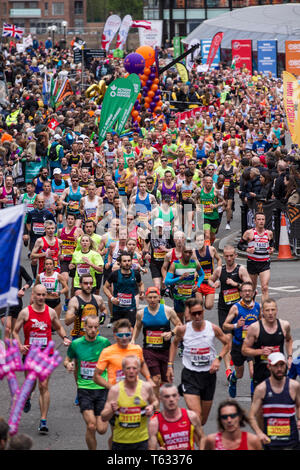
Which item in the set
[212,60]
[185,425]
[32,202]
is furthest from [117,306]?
[212,60]

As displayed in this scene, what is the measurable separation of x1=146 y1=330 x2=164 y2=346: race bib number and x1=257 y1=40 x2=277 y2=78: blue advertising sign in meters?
39.9

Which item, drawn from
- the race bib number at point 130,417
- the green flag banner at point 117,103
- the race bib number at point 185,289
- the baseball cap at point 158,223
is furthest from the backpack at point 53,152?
the race bib number at point 130,417

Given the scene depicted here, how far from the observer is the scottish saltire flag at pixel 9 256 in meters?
8.73

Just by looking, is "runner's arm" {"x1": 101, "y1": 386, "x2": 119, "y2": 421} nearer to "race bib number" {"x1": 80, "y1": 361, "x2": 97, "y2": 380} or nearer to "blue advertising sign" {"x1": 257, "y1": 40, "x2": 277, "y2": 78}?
"race bib number" {"x1": 80, "y1": 361, "x2": 97, "y2": 380}

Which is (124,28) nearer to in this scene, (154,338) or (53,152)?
(53,152)

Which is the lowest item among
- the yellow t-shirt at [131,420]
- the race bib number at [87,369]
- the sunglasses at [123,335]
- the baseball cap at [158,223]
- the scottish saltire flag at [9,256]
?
the baseball cap at [158,223]

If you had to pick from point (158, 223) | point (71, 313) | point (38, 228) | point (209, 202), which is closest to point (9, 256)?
point (71, 313)

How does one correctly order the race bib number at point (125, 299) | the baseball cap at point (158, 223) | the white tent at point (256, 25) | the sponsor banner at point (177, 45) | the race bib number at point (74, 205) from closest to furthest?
the race bib number at point (125, 299)
the baseball cap at point (158, 223)
the race bib number at point (74, 205)
the sponsor banner at point (177, 45)
the white tent at point (256, 25)

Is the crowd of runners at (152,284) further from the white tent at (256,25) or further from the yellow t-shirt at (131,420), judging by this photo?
the white tent at (256,25)

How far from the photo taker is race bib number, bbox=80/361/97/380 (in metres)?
10.2

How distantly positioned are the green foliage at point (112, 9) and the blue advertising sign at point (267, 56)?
63442 millimetres

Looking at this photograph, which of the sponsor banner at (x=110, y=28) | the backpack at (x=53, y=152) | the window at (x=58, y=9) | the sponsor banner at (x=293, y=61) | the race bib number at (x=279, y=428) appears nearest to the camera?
the race bib number at (x=279, y=428)

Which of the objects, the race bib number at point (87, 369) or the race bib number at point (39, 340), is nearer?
the race bib number at point (87, 369)

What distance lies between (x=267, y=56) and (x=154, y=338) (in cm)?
4069
